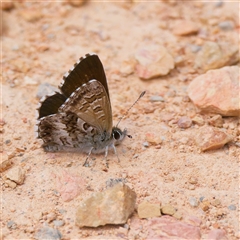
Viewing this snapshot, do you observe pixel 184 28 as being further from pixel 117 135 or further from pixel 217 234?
pixel 217 234

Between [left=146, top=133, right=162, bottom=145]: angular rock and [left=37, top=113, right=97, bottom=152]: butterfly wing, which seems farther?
[left=146, top=133, right=162, bottom=145]: angular rock

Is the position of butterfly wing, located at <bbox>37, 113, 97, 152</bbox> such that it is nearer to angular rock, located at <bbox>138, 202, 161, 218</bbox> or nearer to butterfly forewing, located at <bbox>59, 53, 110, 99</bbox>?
butterfly forewing, located at <bbox>59, 53, 110, 99</bbox>

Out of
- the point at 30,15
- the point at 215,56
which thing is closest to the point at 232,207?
the point at 215,56

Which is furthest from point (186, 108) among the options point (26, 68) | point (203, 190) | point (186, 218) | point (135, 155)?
point (26, 68)

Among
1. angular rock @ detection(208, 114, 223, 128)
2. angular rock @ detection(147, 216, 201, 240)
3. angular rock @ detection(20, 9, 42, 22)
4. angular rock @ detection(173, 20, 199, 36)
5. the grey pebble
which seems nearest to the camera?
angular rock @ detection(147, 216, 201, 240)

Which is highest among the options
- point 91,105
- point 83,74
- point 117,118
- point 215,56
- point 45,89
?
point 83,74

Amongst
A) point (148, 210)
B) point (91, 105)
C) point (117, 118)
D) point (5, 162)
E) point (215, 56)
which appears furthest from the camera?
point (215, 56)

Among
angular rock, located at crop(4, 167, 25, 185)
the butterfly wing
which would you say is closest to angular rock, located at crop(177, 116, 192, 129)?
the butterfly wing

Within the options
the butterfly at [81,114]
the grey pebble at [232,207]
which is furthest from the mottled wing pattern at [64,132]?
the grey pebble at [232,207]

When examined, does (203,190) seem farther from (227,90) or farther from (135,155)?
(227,90)
